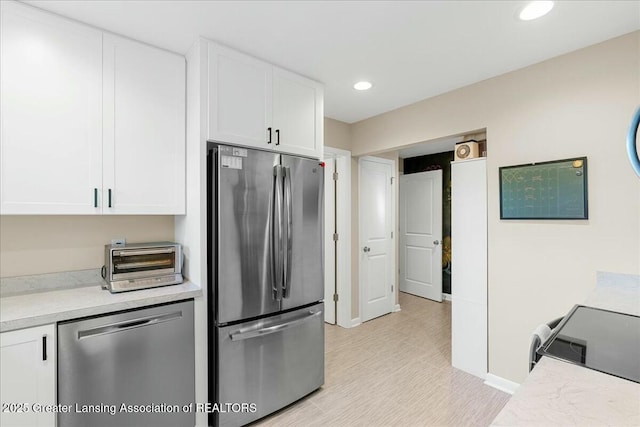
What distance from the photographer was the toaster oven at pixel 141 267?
1826mm

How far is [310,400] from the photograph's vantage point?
2.28m

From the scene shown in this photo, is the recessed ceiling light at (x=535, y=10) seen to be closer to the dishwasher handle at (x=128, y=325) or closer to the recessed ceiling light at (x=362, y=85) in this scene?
the recessed ceiling light at (x=362, y=85)

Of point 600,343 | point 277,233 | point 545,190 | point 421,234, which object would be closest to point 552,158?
point 545,190

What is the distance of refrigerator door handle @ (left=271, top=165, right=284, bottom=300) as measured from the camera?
207 cm

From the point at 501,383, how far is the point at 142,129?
10.9ft

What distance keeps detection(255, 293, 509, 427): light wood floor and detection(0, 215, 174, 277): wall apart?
1655mm

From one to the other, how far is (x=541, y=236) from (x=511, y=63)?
4.33ft

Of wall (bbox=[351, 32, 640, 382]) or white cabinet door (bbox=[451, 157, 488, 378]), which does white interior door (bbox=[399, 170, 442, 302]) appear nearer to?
white cabinet door (bbox=[451, 157, 488, 378])

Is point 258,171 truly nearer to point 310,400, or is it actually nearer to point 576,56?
point 310,400

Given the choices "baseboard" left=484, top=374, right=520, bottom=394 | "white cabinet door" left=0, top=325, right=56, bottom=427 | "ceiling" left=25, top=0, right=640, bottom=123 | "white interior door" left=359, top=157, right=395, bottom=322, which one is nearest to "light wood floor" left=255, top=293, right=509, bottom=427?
"baseboard" left=484, top=374, right=520, bottom=394

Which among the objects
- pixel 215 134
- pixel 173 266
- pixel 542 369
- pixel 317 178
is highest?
pixel 215 134

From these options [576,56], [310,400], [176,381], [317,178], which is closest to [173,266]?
[176,381]

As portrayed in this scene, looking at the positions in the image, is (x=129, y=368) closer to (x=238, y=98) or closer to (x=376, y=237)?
(x=238, y=98)

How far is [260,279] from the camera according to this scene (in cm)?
202
